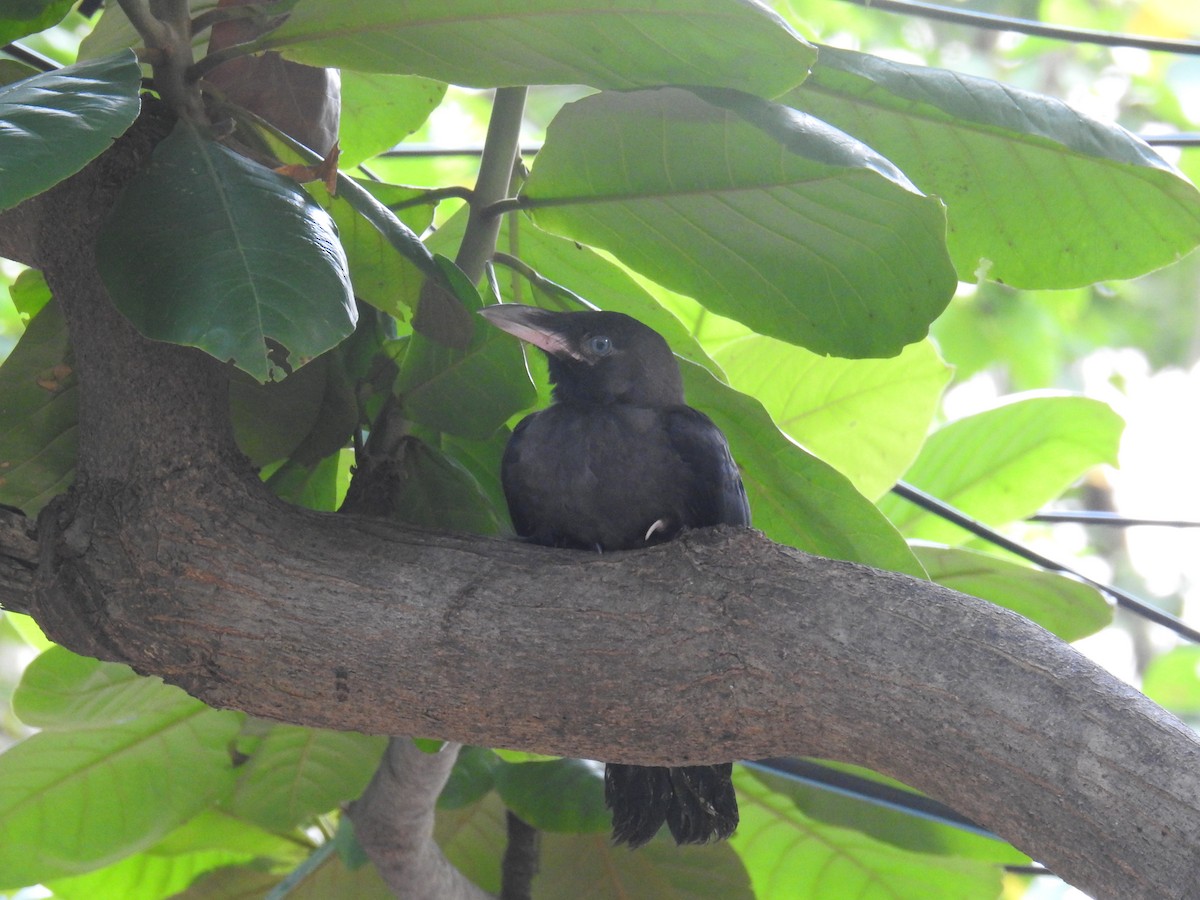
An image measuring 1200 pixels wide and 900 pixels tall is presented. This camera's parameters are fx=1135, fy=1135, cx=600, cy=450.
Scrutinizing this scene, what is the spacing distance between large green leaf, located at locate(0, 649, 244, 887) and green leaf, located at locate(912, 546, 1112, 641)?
1400mm

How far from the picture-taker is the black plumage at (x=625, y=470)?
1.70 m

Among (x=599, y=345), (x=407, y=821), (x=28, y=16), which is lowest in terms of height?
(x=407, y=821)

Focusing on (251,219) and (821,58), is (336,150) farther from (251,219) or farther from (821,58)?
(821,58)

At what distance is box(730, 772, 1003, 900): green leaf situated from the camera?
90.9 inches

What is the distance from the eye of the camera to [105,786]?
2.17m

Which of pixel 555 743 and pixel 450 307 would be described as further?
pixel 450 307

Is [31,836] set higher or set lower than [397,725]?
lower

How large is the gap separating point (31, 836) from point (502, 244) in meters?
1.42

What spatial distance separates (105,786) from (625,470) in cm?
119

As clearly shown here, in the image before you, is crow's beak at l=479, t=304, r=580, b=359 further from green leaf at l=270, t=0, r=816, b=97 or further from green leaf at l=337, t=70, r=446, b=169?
green leaf at l=337, t=70, r=446, b=169

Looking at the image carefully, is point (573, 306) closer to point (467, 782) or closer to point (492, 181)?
point (492, 181)

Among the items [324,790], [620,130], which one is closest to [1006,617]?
[620,130]

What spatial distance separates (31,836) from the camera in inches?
84.2

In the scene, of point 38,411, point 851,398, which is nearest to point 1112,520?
point 851,398
